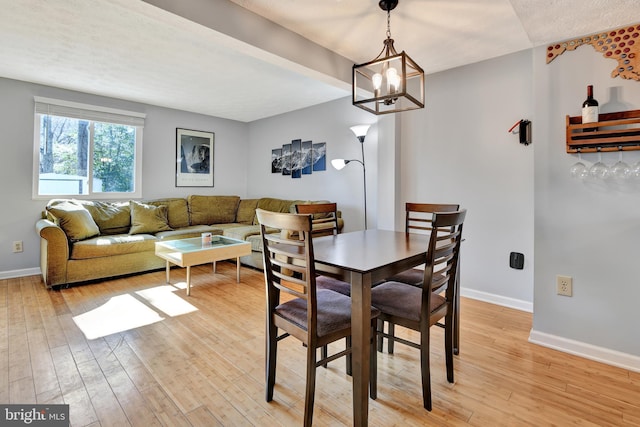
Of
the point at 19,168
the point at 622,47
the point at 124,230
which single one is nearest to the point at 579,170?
the point at 622,47

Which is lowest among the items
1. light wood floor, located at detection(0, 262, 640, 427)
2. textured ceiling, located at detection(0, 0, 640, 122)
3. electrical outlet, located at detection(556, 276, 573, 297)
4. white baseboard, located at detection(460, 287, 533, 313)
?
light wood floor, located at detection(0, 262, 640, 427)

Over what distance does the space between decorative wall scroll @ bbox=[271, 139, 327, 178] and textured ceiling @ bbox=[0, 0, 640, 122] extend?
1084mm

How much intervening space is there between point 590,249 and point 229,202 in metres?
4.84

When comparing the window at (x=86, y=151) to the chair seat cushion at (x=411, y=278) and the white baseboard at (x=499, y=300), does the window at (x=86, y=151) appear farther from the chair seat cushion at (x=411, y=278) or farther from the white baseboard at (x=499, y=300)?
the white baseboard at (x=499, y=300)

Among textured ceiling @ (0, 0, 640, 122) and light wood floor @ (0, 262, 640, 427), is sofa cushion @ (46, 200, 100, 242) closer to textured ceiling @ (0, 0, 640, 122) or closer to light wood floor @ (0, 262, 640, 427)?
light wood floor @ (0, 262, 640, 427)

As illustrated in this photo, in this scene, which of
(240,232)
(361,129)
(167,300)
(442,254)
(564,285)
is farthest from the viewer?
(240,232)

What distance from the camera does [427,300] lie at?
1.53 m

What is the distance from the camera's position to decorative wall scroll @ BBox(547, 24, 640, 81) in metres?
1.90

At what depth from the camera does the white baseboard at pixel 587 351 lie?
6.35ft

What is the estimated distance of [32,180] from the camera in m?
3.88

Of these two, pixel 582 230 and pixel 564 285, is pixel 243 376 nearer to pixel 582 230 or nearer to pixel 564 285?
pixel 564 285

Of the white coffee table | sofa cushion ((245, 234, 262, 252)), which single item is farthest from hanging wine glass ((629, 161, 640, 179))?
sofa cushion ((245, 234, 262, 252))

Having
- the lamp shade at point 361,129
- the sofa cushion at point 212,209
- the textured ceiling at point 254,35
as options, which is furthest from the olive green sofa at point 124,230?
the textured ceiling at point 254,35

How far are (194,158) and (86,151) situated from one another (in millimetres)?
1506
